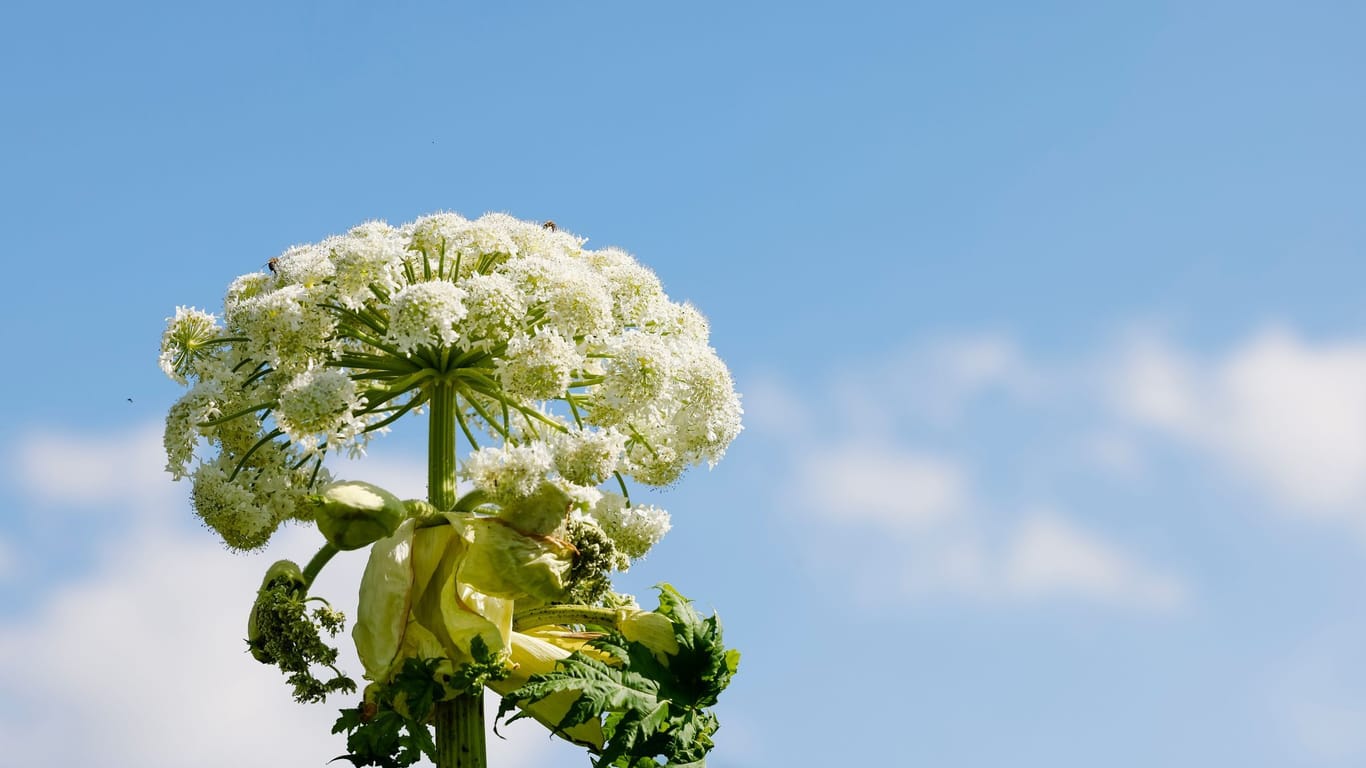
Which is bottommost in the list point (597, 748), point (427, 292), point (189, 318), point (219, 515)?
point (597, 748)

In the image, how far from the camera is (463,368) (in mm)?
5523

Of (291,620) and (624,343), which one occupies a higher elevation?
(624,343)

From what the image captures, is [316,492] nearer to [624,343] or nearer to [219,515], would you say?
[219,515]

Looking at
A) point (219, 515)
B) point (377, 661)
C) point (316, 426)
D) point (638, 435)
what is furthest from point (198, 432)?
point (638, 435)

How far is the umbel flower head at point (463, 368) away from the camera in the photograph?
518 centimetres

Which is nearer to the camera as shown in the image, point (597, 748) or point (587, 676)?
point (587, 676)

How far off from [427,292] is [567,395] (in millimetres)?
791

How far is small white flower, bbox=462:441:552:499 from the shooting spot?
5016 mm

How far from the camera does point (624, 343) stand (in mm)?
5527

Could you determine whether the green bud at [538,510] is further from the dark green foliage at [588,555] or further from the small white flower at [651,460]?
the small white flower at [651,460]

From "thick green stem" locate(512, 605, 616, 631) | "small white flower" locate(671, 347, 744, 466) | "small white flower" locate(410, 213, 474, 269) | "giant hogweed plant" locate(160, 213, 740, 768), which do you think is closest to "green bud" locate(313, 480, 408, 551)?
"giant hogweed plant" locate(160, 213, 740, 768)

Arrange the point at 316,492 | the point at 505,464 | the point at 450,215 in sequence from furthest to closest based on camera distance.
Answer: the point at 450,215 → the point at 316,492 → the point at 505,464

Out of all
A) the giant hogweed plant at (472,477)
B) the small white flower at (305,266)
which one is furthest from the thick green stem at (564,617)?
the small white flower at (305,266)

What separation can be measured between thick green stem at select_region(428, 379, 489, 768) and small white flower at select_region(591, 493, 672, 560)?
590 mm
